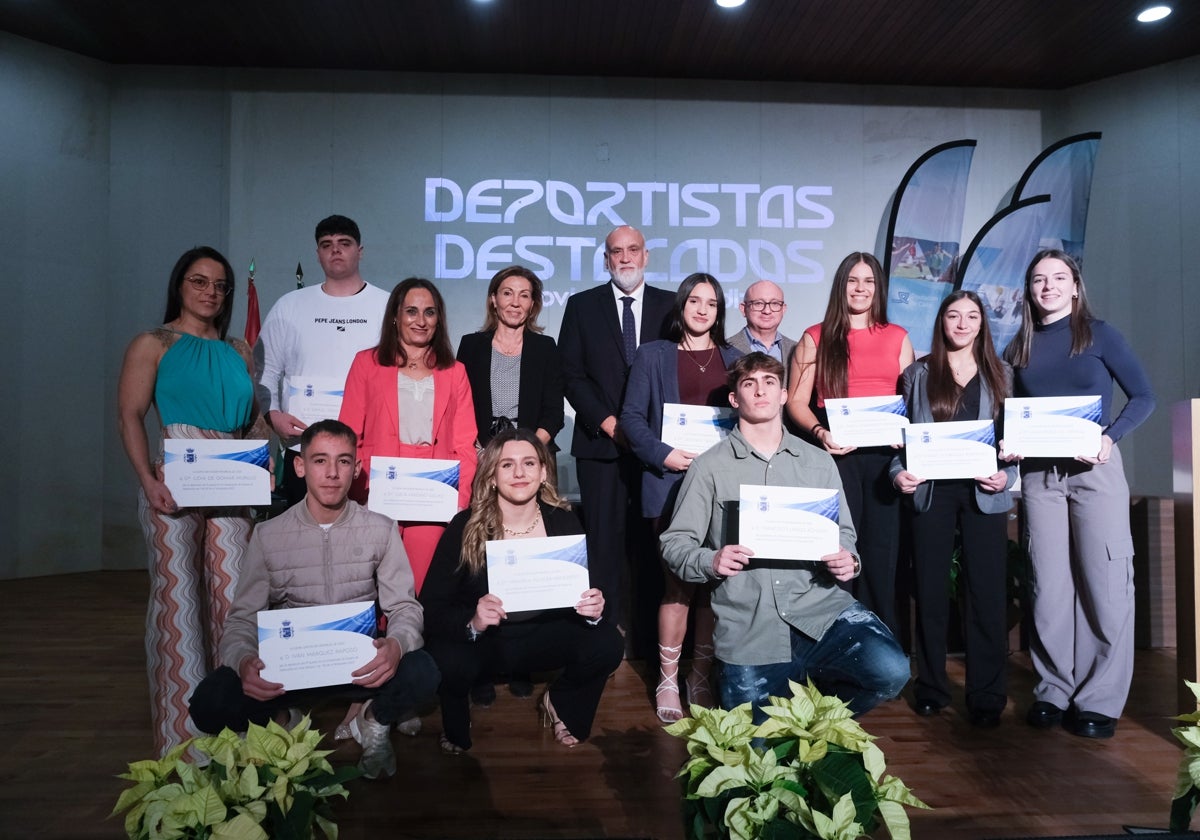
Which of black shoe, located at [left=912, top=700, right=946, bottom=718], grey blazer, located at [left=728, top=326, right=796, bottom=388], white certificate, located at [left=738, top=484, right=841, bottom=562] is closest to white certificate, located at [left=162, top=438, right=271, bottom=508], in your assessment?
white certificate, located at [left=738, top=484, right=841, bottom=562]

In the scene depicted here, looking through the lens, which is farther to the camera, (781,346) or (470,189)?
(470,189)

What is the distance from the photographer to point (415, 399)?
10.9ft

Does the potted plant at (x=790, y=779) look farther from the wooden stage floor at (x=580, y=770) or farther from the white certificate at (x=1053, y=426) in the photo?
the white certificate at (x=1053, y=426)

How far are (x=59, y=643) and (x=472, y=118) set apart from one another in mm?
4875

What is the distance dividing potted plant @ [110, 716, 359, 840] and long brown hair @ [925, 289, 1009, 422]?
105 inches

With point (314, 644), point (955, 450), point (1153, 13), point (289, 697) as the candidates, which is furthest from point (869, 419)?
point (1153, 13)

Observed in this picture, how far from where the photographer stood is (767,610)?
278 cm

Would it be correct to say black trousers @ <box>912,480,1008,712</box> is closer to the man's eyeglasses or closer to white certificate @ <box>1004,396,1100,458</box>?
white certificate @ <box>1004,396,1100,458</box>

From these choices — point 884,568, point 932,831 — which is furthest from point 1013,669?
point 932,831

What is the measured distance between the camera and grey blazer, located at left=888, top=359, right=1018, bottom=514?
133 inches

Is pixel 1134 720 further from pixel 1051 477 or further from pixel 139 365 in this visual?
pixel 139 365

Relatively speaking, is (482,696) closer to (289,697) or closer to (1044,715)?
(289,697)

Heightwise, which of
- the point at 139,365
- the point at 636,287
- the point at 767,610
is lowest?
the point at 767,610

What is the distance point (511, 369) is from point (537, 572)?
3.99ft
